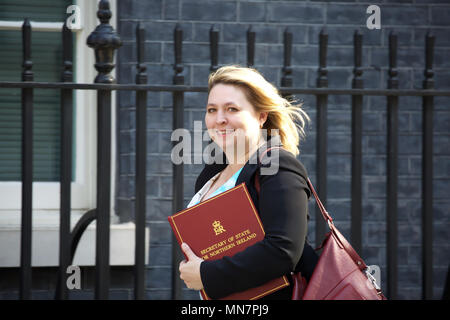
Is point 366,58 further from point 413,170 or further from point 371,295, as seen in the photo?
point 371,295

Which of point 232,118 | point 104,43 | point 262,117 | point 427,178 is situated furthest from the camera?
point 427,178

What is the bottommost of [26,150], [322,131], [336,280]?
[336,280]

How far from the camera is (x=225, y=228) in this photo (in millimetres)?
1937

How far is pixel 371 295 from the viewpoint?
192 cm

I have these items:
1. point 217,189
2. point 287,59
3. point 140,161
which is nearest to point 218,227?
point 217,189

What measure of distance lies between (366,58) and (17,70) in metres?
2.32

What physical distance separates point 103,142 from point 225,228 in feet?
3.74

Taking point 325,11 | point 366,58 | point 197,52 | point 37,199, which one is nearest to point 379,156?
point 366,58

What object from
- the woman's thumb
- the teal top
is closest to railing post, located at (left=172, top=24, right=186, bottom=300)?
the teal top

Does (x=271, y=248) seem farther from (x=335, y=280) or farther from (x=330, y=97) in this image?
(x=330, y=97)

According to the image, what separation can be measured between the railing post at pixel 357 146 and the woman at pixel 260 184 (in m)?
0.83

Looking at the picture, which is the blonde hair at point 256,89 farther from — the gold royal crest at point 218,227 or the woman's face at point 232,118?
the gold royal crest at point 218,227

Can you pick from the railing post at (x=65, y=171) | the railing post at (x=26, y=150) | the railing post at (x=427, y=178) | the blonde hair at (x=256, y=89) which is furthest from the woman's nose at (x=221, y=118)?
the railing post at (x=427, y=178)

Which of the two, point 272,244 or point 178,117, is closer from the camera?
point 272,244
